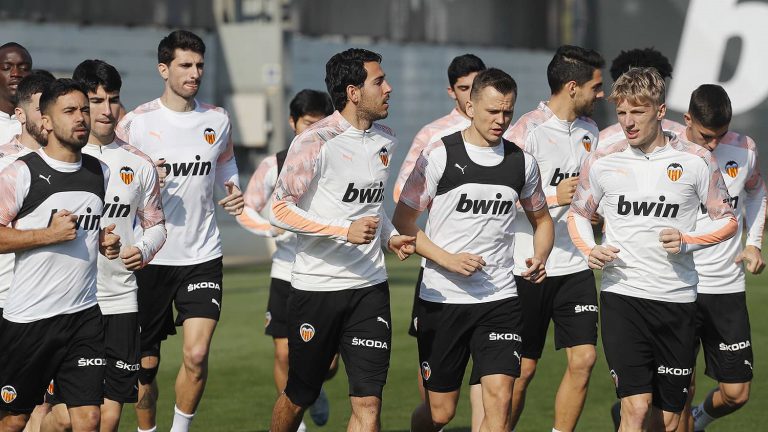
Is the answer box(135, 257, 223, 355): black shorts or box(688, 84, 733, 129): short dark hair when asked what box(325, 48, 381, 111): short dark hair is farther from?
box(688, 84, 733, 129): short dark hair

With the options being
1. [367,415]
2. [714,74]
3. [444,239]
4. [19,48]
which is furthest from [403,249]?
[714,74]

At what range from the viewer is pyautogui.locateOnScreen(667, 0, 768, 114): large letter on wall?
976 inches

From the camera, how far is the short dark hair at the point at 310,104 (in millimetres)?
10789

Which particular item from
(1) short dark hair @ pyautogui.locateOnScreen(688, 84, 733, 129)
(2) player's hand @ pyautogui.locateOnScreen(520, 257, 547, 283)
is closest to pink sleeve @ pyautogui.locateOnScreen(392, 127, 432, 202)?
(2) player's hand @ pyautogui.locateOnScreen(520, 257, 547, 283)

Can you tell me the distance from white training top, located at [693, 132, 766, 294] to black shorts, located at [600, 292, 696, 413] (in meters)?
1.08

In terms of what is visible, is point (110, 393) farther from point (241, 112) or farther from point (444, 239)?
point (241, 112)

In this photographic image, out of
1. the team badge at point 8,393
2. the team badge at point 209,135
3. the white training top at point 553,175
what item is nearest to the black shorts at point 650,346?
the white training top at point 553,175

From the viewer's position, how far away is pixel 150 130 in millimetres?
9297

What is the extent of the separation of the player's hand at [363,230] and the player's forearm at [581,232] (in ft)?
4.07

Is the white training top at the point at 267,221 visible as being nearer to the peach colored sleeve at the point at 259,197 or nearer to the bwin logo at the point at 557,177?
the peach colored sleeve at the point at 259,197

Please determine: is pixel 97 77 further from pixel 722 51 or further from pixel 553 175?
pixel 722 51

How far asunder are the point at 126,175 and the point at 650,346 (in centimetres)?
326

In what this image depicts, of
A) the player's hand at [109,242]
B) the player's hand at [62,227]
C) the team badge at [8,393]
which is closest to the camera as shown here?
the player's hand at [62,227]

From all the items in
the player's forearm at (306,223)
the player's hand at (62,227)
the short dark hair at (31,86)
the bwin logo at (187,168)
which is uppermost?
the short dark hair at (31,86)
